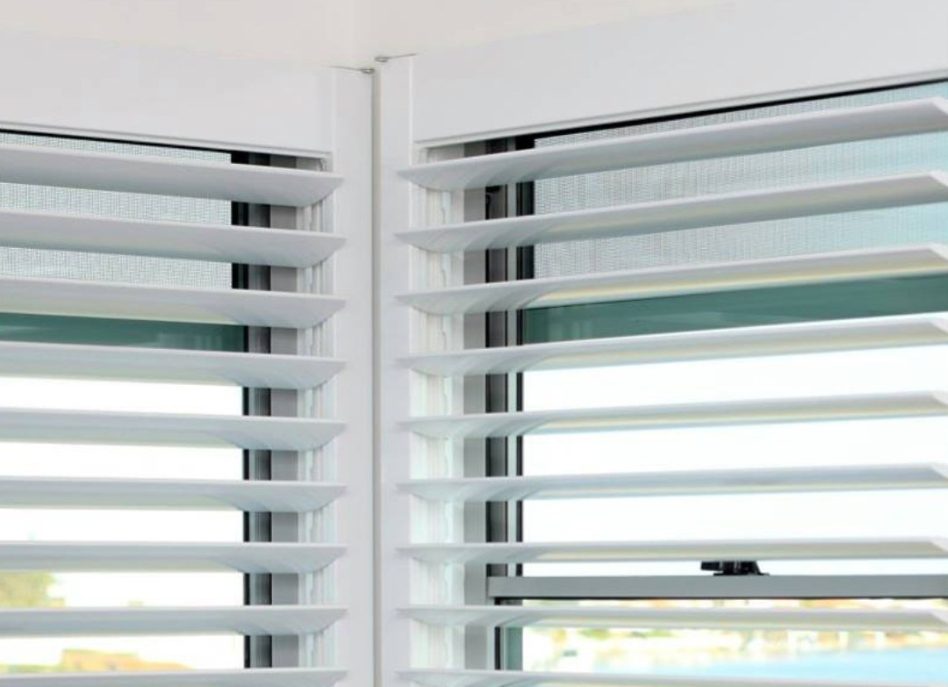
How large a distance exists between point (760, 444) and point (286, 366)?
21.5 inches

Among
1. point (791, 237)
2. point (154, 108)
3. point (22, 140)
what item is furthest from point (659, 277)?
point (22, 140)

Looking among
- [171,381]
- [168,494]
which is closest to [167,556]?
[168,494]

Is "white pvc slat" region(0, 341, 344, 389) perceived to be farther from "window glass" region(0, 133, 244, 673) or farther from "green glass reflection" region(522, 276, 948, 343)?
"green glass reflection" region(522, 276, 948, 343)

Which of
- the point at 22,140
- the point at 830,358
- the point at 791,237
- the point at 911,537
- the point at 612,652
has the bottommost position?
the point at 612,652

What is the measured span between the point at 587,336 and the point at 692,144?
28 cm

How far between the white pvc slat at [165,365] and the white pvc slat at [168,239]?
0.38ft

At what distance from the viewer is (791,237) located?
1827 millimetres

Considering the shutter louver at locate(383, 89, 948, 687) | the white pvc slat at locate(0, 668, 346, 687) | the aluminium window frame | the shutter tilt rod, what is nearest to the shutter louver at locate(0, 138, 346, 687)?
the white pvc slat at locate(0, 668, 346, 687)

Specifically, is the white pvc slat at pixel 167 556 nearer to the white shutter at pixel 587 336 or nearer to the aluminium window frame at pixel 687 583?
the white shutter at pixel 587 336

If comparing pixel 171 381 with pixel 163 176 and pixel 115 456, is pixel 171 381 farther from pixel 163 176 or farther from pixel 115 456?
pixel 163 176

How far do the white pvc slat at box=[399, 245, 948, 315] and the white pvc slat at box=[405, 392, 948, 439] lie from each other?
137 mm

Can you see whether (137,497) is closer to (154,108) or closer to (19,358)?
(19,358)

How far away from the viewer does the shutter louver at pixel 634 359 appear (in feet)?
5.43

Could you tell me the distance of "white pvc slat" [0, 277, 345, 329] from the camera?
1797mm
